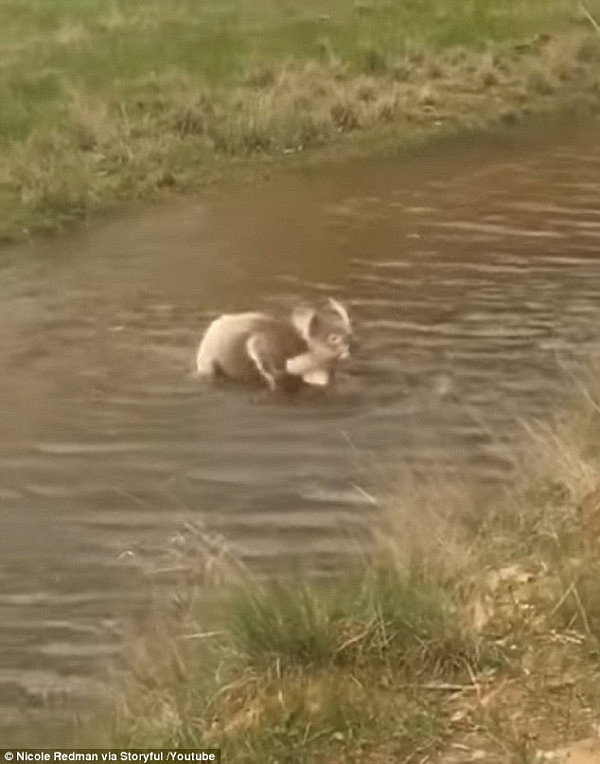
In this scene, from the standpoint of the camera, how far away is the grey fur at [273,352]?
339 inches

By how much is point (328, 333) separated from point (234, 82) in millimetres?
8481

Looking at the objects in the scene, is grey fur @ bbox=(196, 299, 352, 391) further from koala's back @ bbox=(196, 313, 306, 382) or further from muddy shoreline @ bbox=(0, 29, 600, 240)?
muddy shoreline @ bbox=(0, 29, 600, 240)

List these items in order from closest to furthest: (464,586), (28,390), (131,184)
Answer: (464,586) < (28,390) < (131,184)

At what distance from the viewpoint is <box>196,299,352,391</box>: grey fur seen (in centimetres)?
860

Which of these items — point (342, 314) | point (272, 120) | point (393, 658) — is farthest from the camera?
point (272, 120)

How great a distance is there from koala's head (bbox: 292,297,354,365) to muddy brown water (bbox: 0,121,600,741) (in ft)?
0.56

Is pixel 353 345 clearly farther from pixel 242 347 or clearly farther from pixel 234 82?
pixel 234 82

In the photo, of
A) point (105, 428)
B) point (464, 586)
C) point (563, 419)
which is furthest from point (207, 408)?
point (464, 586)

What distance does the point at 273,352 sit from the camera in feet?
28.4

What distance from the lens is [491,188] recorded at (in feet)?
44.0

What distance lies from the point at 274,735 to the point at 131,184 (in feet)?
29.9

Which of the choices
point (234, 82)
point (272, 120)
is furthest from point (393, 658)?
point (234, 82)

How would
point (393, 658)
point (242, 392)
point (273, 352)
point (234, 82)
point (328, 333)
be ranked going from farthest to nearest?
point (234, 82) < point (328, 333) < point (273, 352) < point (242, 392) < point (393, 658)

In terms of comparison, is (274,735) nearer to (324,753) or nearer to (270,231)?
(324,753)
